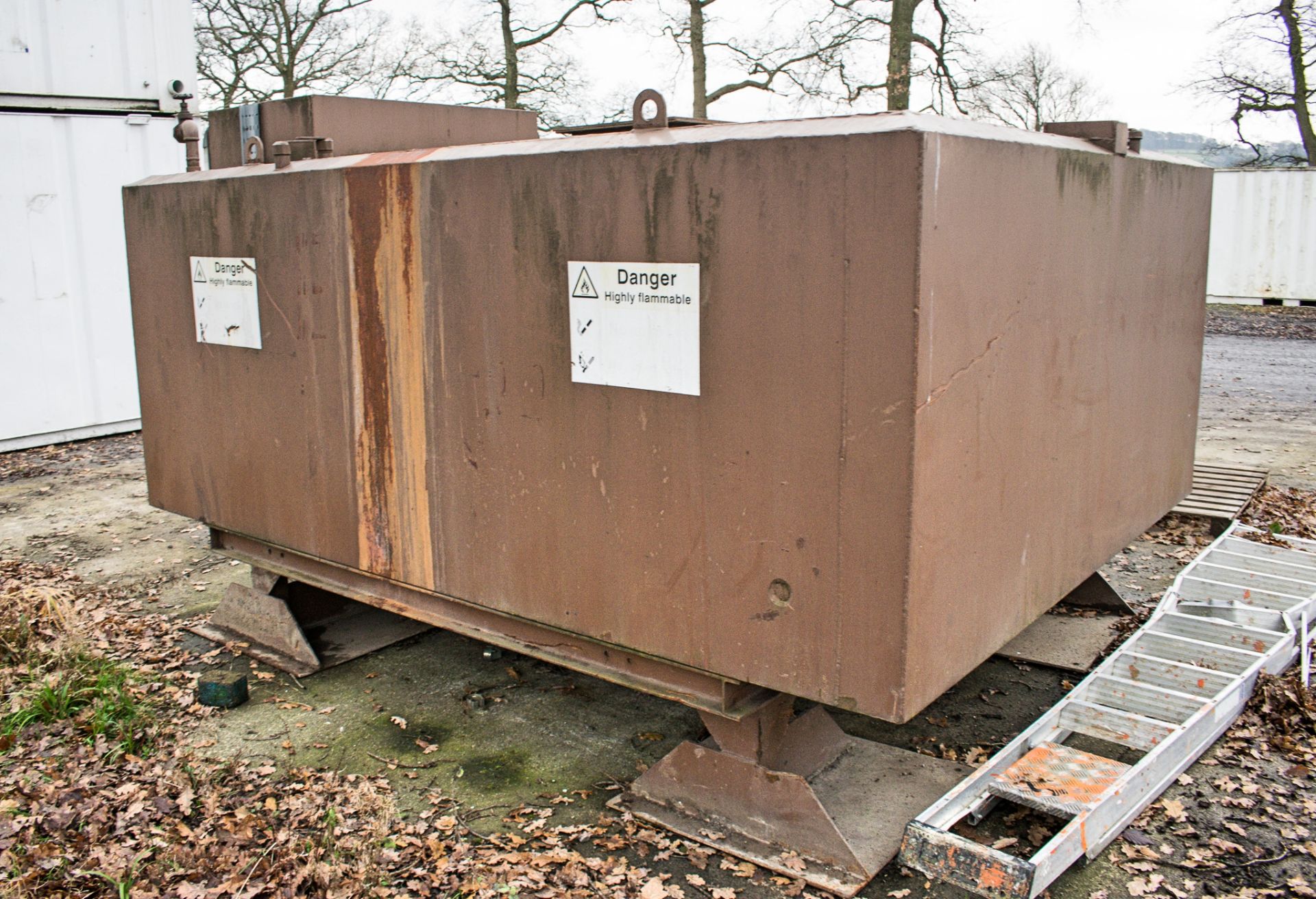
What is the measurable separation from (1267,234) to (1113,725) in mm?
18694

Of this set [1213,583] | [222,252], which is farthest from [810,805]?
[222,252]

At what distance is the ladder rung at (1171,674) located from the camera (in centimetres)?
375

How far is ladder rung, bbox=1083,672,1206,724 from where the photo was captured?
360 cm

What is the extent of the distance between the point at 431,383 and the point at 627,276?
0.93m

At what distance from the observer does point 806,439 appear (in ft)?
8.96

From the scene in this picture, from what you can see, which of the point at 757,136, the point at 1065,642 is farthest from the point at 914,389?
the point at 1065,642

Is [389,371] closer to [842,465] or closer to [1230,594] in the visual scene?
[842,465]

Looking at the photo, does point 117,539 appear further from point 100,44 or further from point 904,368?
point 904,368

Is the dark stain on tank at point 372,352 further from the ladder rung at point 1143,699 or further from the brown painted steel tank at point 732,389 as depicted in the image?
the ladder rung at point 1143,699

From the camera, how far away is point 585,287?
10.3ft

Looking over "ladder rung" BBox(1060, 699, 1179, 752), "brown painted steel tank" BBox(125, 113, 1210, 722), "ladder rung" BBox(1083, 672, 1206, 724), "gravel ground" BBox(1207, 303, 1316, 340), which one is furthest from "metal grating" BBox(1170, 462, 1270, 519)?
"gravel ground" BBox(1207, 303, 1316, 340)

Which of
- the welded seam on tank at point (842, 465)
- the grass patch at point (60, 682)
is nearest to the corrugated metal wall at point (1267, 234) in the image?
the welded seam on tank at point (842, 465)

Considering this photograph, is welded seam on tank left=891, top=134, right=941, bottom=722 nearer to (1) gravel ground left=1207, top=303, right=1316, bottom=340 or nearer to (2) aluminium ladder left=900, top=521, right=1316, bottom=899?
(2) aluminium ladder left=900, top=521, right=1316, bottom=899

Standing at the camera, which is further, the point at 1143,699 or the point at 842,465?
the point at 1143,699
